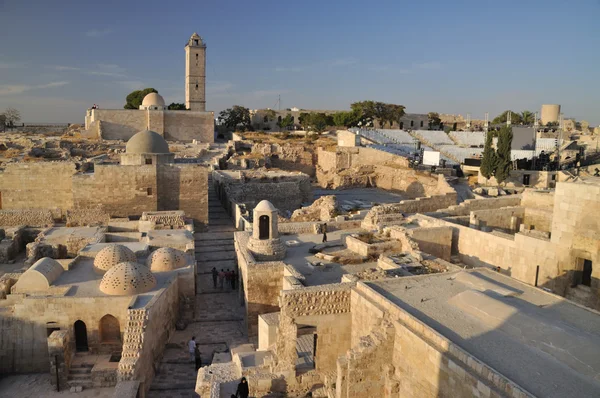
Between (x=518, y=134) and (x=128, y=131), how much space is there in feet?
109

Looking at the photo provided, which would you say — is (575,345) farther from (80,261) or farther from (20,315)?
(80,261)

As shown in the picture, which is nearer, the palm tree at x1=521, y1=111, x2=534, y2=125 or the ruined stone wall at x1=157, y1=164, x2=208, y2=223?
the ruined stone wall at x1=157, y1=164, x2=208, y2=223

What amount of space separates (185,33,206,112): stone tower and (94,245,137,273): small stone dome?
4173cm

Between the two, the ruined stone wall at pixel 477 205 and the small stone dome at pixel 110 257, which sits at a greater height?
the ruined stone wall at pixel 477 205

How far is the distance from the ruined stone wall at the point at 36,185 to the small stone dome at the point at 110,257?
9.03 metres

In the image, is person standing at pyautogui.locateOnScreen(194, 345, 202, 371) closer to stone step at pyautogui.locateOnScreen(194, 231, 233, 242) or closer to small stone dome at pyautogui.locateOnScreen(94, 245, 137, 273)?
small stone dome at pyautogui.locateOnScreen(94, 245, 137, 273)

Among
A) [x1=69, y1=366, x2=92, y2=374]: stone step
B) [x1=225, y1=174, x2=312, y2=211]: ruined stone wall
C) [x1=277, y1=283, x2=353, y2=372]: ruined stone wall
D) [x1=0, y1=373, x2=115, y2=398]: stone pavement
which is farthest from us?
[x1=225, y1=174, x2=312, y2=211]: ruined stone wall

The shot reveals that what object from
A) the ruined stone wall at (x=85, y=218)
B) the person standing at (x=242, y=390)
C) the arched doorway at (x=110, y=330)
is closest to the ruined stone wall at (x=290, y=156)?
the ruined stone wall at (x=85, y=218)

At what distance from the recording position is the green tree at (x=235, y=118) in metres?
57.4

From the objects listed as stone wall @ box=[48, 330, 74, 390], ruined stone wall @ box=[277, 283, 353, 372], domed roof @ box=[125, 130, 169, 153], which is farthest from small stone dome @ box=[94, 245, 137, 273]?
domed roof @ box=[125, 130, 169, 153]

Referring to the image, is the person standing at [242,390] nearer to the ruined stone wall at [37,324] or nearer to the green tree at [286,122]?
the ruined stone wall at [37,324]

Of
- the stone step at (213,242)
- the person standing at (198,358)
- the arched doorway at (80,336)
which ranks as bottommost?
the person standing at (198,358)

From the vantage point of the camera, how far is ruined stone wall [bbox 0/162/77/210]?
19281mm

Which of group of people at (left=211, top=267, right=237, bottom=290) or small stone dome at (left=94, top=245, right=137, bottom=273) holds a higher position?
small stone dome at (left=94, top=245, right=137, bottom=273)
